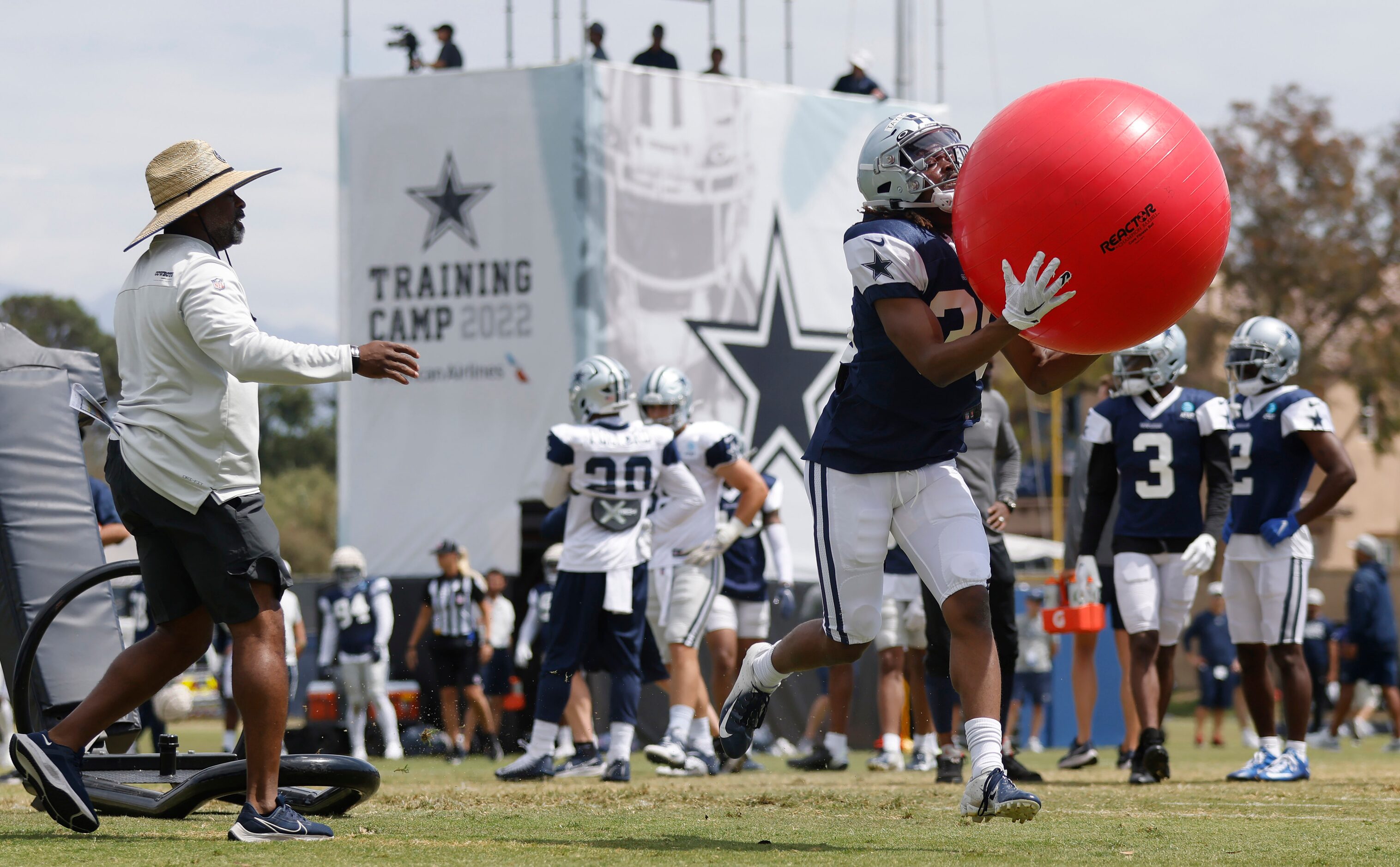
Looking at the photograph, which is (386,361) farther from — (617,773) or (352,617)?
(352,617)

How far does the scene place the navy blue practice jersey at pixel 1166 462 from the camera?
873 centimetres

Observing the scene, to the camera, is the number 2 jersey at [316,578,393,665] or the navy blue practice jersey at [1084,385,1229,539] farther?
the number 2 jersey at [316,578,393,665]

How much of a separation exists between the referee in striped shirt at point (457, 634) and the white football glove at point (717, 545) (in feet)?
21.3

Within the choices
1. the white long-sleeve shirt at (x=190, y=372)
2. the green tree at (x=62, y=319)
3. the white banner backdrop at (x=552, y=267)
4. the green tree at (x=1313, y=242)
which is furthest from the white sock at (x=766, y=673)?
the green tree at (x=62, y=319)

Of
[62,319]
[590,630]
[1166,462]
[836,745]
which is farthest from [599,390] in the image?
[62,319]

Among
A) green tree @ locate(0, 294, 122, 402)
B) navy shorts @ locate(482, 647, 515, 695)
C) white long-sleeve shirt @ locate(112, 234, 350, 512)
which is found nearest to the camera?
white long-sleeve shirt @ locate(112, 234, 350, 512)

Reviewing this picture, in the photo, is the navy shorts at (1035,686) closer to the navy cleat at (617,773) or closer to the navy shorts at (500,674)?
the navy shorts at (500,674)

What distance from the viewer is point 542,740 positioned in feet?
29.5

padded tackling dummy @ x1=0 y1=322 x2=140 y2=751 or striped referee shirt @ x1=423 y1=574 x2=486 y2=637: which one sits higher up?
padded tackling dummy @ x1=0 y1=322 x2=140 y2=751

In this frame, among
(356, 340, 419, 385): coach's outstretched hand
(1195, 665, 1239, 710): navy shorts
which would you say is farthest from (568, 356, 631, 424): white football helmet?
(1195, 665, 1239, 710): navy shorts

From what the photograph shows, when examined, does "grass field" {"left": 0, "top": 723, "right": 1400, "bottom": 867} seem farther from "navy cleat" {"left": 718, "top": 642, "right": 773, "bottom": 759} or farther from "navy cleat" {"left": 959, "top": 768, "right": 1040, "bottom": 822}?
"navy cleat" {"left": 718, "top": 642, "right": 773, "bottom": 759}

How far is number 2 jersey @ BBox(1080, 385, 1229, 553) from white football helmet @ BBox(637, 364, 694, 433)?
2.73 metres

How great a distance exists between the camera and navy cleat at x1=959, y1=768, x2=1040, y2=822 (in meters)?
4.48

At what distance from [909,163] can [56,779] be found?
3.38 metres
